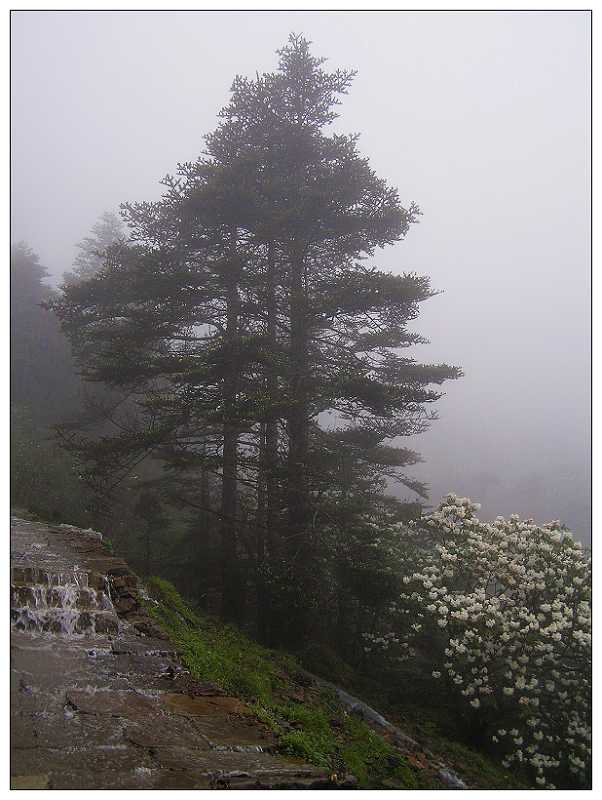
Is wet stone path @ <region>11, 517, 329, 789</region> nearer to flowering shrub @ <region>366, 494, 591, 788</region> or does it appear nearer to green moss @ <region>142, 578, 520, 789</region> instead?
green moss @ <region>142, 578, 520, 789</region>

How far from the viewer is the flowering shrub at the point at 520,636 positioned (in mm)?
6301

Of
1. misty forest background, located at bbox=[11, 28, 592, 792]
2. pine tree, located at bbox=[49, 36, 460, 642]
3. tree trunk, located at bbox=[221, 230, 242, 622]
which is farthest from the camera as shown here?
tree trunk, located at bbox=[221, 230, 242, 622]

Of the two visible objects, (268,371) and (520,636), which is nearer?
(520,636)

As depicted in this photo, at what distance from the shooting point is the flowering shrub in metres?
6.30

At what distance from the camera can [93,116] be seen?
1003 centimetres

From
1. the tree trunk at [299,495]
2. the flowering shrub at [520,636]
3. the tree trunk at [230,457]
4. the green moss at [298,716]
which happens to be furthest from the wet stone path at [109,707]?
the tree trunk at [230,457]

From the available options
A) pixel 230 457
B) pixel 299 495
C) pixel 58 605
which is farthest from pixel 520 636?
pixel 58 605

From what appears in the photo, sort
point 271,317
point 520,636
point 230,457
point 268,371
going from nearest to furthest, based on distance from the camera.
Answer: point 520,636 → point 268,371 → point 230,457 → point 271,317

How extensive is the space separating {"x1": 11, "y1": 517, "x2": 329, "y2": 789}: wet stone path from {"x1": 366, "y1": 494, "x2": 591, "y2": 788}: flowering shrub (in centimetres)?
333

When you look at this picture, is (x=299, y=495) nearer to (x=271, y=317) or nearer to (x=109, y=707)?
(x=271, y=317)

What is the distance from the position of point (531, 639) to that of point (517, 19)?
9837 millimetres

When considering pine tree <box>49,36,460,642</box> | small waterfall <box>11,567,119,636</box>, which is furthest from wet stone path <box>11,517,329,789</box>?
pine tree <box>49,36,460,642</box>

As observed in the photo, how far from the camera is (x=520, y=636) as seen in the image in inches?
258

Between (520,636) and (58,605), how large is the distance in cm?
614
